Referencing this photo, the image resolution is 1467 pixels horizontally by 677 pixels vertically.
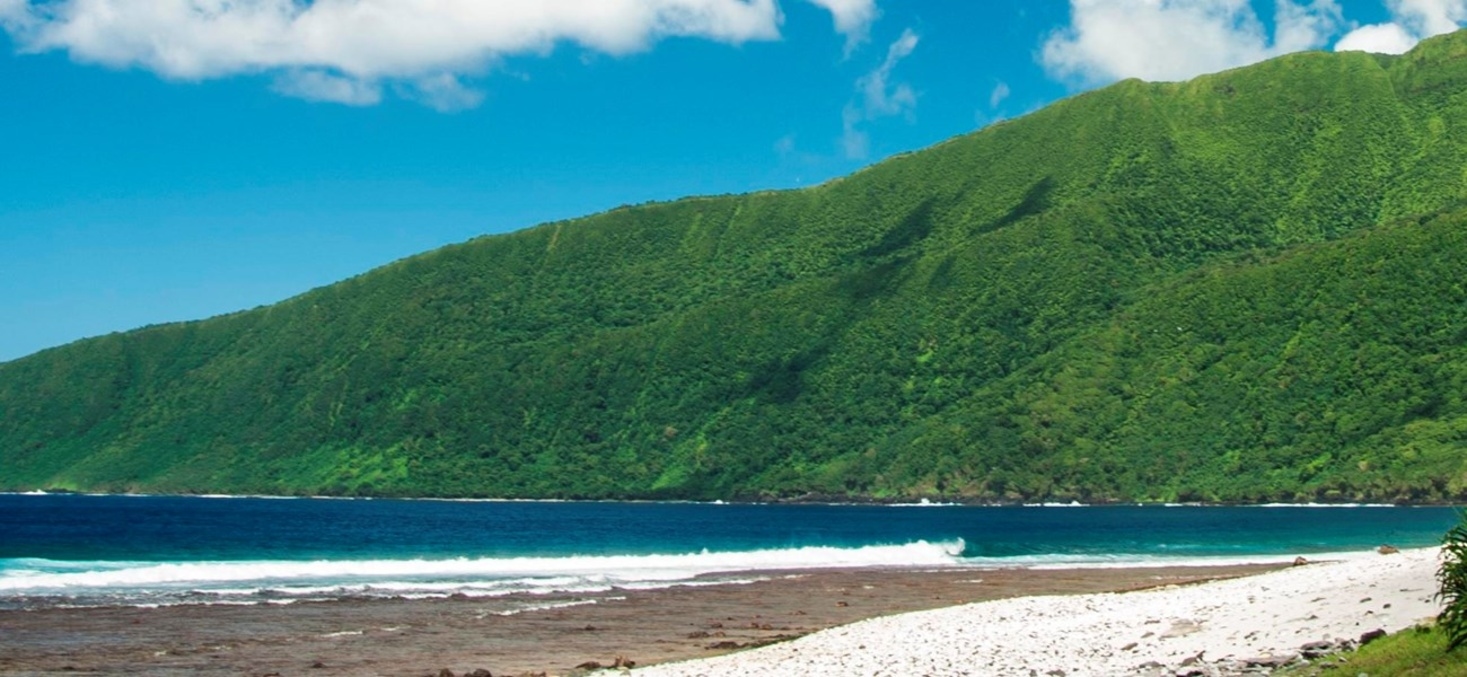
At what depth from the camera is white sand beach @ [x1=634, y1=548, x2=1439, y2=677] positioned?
2055cm

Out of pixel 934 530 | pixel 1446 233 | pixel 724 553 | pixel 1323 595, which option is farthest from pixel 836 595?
pixel 1446 233

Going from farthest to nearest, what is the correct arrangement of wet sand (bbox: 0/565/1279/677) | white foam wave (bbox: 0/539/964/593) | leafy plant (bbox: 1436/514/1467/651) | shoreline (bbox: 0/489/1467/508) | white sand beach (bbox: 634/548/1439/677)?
shoreline (bbox: 0/489/1467/508), white foam wave (bbox: 0/539/964/593), wet sand (bbox: 0/565/1279/677), white sand beach (bbox: 634/548/1439/677), leafy plant (bbox: 1436/514/1467/651)

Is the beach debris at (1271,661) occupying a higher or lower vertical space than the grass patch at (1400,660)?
lower

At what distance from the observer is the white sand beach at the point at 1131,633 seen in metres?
20.5

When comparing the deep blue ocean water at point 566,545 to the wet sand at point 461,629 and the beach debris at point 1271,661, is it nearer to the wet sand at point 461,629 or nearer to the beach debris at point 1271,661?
the wet sand at point 461,629

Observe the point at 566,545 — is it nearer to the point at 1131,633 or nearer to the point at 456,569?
the point at 456,569

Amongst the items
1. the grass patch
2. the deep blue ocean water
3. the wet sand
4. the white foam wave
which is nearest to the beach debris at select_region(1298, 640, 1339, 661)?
the grass patch

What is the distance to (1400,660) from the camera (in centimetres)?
1691

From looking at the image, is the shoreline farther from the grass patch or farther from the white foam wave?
the grass patch

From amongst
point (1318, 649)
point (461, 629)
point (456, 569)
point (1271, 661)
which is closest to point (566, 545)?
point (456, 569)

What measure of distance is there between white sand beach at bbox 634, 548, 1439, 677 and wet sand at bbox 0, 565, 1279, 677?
9.34 feet

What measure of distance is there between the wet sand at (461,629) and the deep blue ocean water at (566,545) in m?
4.14

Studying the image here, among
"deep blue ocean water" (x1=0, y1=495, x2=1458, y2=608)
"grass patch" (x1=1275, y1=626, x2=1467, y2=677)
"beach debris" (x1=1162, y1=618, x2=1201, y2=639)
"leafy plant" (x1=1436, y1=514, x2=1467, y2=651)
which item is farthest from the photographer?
"deep blue ocean water" (x1=0, y1=495, x2=1458, y2=608)

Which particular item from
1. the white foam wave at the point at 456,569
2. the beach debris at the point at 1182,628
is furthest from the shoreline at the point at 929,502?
the beach debris at the point at 1182,628
